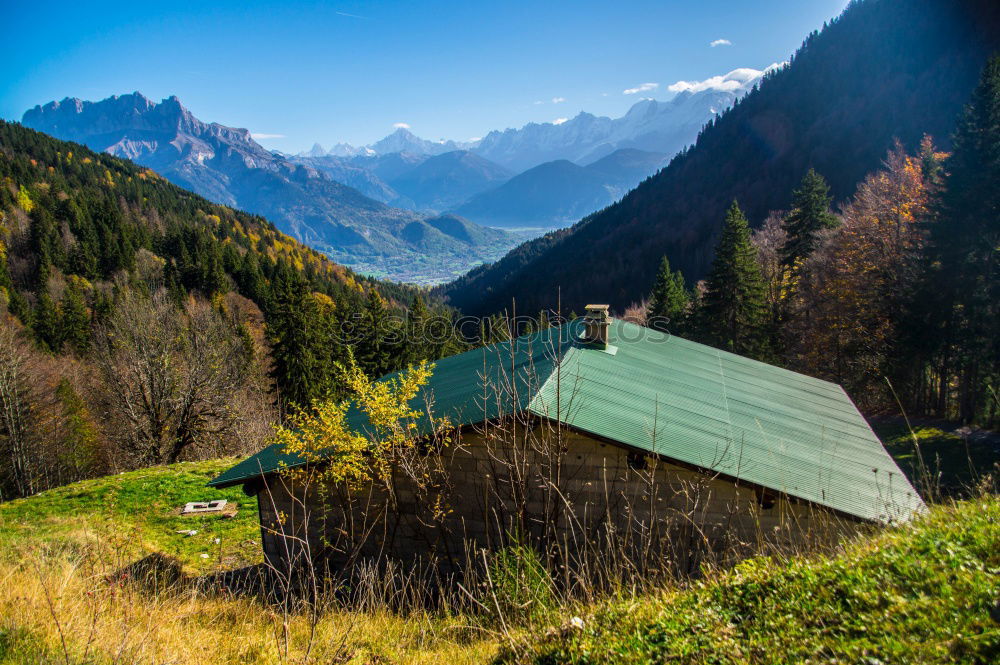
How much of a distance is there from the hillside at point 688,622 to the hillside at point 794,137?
271 feet

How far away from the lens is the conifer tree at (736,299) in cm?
3262

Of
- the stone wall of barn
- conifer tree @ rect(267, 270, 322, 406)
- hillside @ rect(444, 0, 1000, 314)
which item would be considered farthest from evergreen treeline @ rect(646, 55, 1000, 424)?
hillside @ rect(444, 0, 1000, 314)

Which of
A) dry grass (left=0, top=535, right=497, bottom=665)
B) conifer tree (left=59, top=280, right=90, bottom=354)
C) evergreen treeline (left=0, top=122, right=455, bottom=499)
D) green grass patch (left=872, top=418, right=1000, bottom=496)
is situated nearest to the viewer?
dry grass (left=0, top=535, right=497, bottom=665)

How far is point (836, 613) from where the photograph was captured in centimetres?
345

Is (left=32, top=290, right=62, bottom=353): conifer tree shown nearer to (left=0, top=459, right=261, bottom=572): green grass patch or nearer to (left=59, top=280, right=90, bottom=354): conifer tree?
(left=59, top=280, right=90, bottom=354): conifer tree

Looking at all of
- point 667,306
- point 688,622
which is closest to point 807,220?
point 667,306

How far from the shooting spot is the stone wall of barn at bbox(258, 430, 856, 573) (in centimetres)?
736

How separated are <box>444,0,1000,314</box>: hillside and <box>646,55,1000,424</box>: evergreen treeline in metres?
53.2

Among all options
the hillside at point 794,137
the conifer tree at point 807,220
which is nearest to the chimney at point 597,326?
the conifer tree at point 807,220

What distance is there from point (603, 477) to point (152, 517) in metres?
13.1

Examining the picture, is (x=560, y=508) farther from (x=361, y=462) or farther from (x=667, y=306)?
(x=667, y=306)

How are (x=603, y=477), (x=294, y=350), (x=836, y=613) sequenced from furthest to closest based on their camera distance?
(x=294, y=350) → (x=603, y=477) → (x=836, y=613)

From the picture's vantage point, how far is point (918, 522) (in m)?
4.80

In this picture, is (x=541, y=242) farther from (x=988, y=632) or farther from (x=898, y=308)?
(x=988, y=632)
